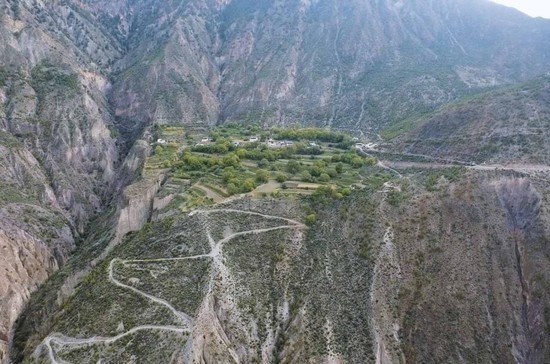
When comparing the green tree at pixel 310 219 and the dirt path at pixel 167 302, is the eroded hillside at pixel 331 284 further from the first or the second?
the green tree at pixel 310 219

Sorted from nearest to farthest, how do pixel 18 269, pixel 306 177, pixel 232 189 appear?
pixel 18 269 < pixel 232 189 < pixel 306 177

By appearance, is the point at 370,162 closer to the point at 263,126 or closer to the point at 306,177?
the point at 306,177

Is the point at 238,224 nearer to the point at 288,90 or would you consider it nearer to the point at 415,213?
Result: the point at 415,213

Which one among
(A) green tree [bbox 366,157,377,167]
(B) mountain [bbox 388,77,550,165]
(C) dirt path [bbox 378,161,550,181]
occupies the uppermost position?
(B) mountain [bbox 388,77,550,165]

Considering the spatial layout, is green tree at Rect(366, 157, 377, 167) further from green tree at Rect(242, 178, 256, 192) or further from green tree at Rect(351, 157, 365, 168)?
green tree at Rect(242, 178, 256, 192)

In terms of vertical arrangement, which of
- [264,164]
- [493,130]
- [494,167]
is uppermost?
[493,130]

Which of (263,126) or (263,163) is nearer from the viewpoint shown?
(263,163)

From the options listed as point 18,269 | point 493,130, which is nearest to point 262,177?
point 18,269

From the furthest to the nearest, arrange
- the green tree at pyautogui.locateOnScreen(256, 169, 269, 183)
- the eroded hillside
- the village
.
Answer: the green tree at pyautogui.locateOnScreen(256, 169, 269, 183) → the village → the eroded hillside

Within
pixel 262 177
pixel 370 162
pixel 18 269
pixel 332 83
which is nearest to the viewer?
pixel 18 269

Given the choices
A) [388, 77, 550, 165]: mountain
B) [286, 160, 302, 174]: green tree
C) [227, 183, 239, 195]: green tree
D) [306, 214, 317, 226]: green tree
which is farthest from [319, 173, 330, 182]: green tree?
[388, 77, 550, 165]: mountain
